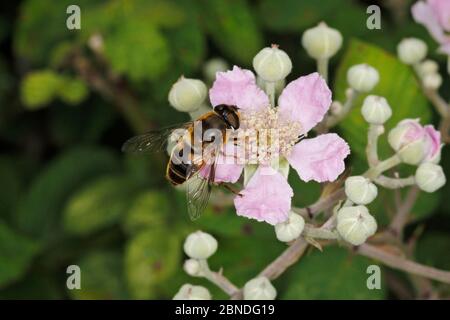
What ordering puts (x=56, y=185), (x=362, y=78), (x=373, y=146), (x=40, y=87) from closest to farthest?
(x=373, y=146), (x=362, y=78), (x=40, y=87), (x=56, y=185)

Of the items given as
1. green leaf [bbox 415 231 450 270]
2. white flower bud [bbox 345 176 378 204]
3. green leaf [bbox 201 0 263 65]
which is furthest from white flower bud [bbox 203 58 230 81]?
white flower bud [bbox 345 176 378 204]

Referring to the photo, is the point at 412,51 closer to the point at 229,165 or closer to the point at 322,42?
the point at 322,42

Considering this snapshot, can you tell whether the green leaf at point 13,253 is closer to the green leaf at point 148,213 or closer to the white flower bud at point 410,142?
the green leaf at point 148,213

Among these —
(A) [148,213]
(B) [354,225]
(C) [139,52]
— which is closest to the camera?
(B) [354,225]

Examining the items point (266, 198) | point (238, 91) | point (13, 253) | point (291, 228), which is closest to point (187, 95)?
point (238, 91)

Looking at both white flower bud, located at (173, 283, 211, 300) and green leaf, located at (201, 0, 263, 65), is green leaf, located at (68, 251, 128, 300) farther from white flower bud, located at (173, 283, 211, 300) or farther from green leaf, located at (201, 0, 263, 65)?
green leaf, located at (201, 0, 263, 65)

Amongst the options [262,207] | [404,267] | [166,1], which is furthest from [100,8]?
[404,267]

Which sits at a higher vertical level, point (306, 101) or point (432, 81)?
point (432, 81)

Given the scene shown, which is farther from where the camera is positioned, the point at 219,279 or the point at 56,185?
the point at 56,185
